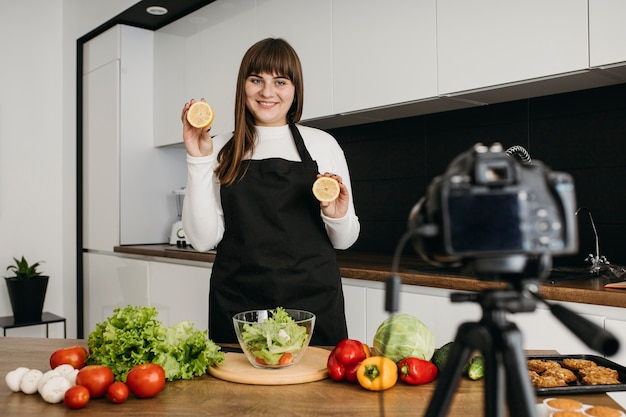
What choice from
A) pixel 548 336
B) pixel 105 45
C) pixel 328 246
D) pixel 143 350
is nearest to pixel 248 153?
pixel 328 246

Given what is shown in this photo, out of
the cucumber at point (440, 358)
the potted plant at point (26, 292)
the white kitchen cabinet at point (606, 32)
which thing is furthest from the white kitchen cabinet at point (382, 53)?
the potted plant at point (26, 292)

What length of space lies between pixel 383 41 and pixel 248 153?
39.8 inches

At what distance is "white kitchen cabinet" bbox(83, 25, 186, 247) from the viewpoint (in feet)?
12.9

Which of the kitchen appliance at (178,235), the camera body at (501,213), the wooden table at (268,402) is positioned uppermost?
the camera body at (501,213)

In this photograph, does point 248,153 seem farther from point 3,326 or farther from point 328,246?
point 3,326

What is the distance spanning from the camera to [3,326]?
3766 millimetres

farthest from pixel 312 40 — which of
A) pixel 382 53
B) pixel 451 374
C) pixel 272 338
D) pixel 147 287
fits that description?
pixel 451 374

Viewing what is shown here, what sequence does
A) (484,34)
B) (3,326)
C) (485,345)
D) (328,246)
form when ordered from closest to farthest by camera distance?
(485,345)
(328,246)
(484,34)
(3,326)

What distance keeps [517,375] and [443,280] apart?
62.5 inches

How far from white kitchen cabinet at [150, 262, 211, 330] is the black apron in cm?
137

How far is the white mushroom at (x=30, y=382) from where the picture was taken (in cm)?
104

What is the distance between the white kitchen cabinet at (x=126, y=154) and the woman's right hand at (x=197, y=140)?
2458 mm

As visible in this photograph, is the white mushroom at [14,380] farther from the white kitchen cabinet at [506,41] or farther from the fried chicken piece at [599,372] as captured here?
the white kitchen cabinet at [506,41]

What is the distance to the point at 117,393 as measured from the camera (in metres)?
0.99
